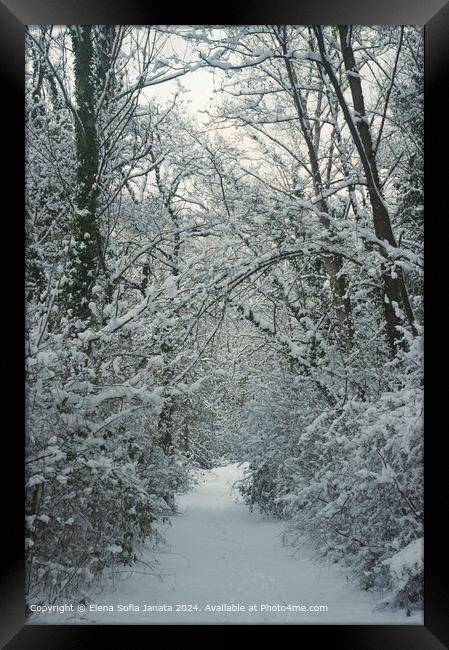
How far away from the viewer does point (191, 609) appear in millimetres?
3270

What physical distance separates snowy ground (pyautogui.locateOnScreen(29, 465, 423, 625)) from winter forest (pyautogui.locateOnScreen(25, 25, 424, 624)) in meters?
0.01

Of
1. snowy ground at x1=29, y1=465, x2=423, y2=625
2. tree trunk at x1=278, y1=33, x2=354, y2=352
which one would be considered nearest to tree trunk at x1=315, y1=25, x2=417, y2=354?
tree trunk at x1=278, y1=33, x2=354, y2=352

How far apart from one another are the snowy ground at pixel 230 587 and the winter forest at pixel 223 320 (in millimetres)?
12

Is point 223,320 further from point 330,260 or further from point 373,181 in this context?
point 373,181

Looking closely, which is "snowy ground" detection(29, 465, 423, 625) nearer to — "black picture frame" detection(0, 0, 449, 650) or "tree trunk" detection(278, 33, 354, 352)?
"black picture frame" detection(0, 0, 449, 650)

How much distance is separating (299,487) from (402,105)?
2.37 meters

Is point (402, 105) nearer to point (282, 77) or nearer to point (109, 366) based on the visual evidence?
point (282, 77)

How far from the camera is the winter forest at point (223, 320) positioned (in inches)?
131
